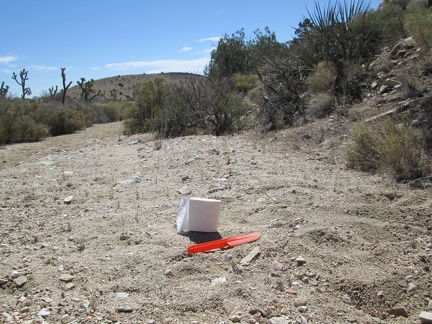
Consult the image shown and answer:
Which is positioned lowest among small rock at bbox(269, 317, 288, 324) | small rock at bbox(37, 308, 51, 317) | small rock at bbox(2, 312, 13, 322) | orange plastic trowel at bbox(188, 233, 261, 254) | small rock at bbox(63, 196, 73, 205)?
small rock at bbox(2, 312, 13, 322)

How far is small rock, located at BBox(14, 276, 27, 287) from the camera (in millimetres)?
3066

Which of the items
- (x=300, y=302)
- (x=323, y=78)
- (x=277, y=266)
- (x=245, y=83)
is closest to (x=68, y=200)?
(x=277, y=266)

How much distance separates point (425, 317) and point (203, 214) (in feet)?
6.33

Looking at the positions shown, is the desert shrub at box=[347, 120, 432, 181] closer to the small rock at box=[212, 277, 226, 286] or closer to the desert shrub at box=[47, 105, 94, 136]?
the small rock at box=[212, 277, 226, 286]

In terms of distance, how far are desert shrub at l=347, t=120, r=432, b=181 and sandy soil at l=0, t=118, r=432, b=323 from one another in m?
0.30

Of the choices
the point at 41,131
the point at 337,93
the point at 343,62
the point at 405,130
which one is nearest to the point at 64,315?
the point at 405,130

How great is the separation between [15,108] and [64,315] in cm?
1372

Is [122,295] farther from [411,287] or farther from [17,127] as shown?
[17,127]

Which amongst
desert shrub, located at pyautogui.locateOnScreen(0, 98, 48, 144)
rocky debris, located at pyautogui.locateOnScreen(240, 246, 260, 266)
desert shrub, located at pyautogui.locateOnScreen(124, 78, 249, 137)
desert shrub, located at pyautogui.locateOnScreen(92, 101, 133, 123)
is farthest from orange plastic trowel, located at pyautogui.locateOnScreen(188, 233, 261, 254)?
desert shrub, located at pyautogui.locateOnScreen(92, 101, 133, 123)

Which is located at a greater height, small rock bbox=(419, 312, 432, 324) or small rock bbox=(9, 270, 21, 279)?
small rock bbox=(9, 270, 21, 279)

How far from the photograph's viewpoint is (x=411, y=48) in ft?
32.7

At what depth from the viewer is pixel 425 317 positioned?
2525 millimetres

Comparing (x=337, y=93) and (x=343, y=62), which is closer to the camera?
(x=337, y=93)

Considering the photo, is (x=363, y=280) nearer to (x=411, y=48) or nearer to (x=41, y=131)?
(x=411, y=48)
